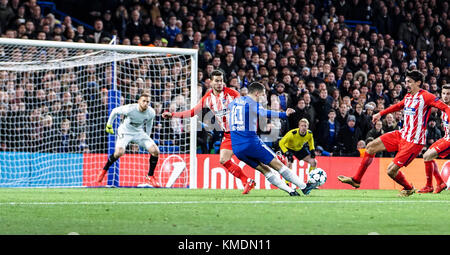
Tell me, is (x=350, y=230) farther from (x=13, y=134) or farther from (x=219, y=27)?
(x=219, y=27)

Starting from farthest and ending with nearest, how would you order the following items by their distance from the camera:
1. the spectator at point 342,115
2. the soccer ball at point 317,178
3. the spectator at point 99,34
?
the spectator at point 342,115
the spectator at point 99,34
the soccer ball at point 317,178

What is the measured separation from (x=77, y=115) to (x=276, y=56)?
231 inches

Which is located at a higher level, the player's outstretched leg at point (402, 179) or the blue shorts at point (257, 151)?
the blue shorts at point (257, 151)

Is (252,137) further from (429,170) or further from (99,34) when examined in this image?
(99,34)

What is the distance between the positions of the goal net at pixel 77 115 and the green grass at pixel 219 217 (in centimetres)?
495

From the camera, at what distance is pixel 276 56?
722 inches

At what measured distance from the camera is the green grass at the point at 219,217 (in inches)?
234

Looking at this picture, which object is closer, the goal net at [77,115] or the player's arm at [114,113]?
the player's arm at [114,113]

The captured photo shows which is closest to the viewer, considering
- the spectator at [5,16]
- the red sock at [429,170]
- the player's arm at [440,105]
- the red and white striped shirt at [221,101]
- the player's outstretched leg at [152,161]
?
the player's arm at [440,105]

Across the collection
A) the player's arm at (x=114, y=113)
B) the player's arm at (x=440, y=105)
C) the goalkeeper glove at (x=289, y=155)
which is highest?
the player's arm at (x=440, y=105)

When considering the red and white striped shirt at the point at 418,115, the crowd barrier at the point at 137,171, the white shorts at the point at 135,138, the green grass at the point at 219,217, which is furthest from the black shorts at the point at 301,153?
the green grass at the point at 219,217

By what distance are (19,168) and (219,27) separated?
21.1 ft

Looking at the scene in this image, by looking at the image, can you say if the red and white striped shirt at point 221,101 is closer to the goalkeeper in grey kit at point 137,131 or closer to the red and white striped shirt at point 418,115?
the goalkeeper in grey kit at point 137,131

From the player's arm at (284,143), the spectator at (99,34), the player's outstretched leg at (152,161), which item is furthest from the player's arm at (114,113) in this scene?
the player's arm at (284,143)
